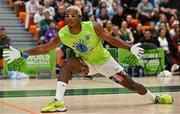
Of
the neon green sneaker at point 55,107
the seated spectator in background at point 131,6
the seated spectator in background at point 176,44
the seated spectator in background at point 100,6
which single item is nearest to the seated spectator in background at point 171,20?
the seated spectator in background at point 176,44

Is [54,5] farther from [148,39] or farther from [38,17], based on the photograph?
[148,39]

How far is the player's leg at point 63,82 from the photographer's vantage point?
7.27 meters

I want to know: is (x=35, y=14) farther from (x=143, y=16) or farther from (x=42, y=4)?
(x=143, y=16)

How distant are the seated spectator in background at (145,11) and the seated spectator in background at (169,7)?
68 centimetres

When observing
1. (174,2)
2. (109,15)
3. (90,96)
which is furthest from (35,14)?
(90,96)

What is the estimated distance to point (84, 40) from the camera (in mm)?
7680

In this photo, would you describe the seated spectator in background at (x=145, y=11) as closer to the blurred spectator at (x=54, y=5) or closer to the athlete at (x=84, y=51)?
the blurred spectator at (x=54, y=5)

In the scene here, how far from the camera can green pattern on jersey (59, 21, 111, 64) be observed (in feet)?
25.2

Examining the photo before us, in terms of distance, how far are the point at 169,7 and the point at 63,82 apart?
13.9m

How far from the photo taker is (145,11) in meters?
19.4

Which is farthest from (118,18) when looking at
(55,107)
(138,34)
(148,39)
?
(55,107)

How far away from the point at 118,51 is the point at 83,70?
25.3 feet

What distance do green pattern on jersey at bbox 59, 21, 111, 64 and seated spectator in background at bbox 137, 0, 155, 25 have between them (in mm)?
11469

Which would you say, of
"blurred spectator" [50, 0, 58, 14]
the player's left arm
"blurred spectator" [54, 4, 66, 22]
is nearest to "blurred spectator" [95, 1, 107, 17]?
"blurred spectator" [54, 4, 66, 22]
